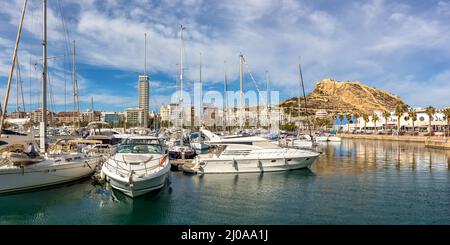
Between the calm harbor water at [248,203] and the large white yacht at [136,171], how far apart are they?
0.87m

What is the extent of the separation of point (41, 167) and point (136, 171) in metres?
6.44

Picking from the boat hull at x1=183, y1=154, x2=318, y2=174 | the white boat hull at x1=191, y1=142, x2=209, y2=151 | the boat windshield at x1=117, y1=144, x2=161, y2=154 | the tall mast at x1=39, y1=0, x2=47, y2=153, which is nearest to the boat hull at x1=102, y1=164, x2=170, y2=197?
the boat windshield at x1=117, y1=144, x2=161, y2=154

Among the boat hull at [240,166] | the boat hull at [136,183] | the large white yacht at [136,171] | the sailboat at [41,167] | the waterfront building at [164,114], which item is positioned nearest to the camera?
the boat hull at [136,183]

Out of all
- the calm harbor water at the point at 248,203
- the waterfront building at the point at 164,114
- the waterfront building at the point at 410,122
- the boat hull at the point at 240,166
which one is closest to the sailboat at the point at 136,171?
the calm harbor water at the point at 248,203

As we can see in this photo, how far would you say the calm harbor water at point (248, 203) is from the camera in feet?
43.9

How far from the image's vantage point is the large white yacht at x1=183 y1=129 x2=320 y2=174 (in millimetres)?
24328

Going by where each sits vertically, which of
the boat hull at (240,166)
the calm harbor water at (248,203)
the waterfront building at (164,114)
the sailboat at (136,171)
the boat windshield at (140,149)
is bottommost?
the calm harbor water at (248,203)

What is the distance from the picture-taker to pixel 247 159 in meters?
24.5

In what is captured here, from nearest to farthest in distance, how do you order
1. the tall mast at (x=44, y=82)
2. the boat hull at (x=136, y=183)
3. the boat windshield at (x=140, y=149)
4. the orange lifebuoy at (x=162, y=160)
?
the boat hull at (x=136, y=183), the orange lifebuoy at (x=162, y=160), the boat windshield at (x=140, y=149), the tall mast at (x=44, y=82)

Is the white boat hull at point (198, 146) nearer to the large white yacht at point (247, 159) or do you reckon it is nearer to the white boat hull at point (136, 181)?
the large white yacht at point (247, 159)

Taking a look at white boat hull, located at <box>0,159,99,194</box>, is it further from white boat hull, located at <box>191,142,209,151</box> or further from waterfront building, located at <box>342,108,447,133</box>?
waterfront building, located at <box>342,108,447,133</box>

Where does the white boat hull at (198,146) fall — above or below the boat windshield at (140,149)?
below
